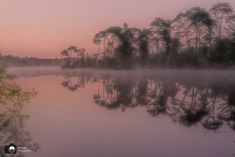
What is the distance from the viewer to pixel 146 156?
42.0 feet

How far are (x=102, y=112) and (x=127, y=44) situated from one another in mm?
56796

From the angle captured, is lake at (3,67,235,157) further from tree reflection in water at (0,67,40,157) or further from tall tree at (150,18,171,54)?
tall tree at (150,18,171,54)

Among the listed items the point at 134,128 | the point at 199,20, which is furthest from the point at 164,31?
the point at 134,128

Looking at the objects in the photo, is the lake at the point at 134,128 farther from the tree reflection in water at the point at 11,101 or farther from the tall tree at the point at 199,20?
the tall tree at the point at 199,20

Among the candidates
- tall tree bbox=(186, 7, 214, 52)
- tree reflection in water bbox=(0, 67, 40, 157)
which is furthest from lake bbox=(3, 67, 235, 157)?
tall tree bbox=(186, 7, 214, 52)

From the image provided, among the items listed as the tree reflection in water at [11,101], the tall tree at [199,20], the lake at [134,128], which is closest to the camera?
the tree reflection in water at [11,101]

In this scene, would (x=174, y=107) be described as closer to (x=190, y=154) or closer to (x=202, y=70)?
(x=190, y=154)

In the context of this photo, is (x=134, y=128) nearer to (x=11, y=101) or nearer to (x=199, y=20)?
(x=11, y=101)

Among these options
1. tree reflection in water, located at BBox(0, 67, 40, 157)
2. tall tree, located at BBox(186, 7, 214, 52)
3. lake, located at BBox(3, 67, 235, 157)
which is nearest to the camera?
tree reflection in water, located at BBox(0, 67, 40, 157)

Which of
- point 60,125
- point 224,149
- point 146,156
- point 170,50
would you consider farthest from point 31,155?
point 170,50

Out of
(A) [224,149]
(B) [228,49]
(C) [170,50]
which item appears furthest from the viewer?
(C) [170,50]

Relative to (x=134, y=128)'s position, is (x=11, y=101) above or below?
above

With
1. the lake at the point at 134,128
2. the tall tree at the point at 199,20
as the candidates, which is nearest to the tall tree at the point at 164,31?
the tall tree at the point at 199,20

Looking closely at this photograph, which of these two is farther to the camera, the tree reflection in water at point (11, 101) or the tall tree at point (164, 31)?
the tall tree at point (164, 31)
